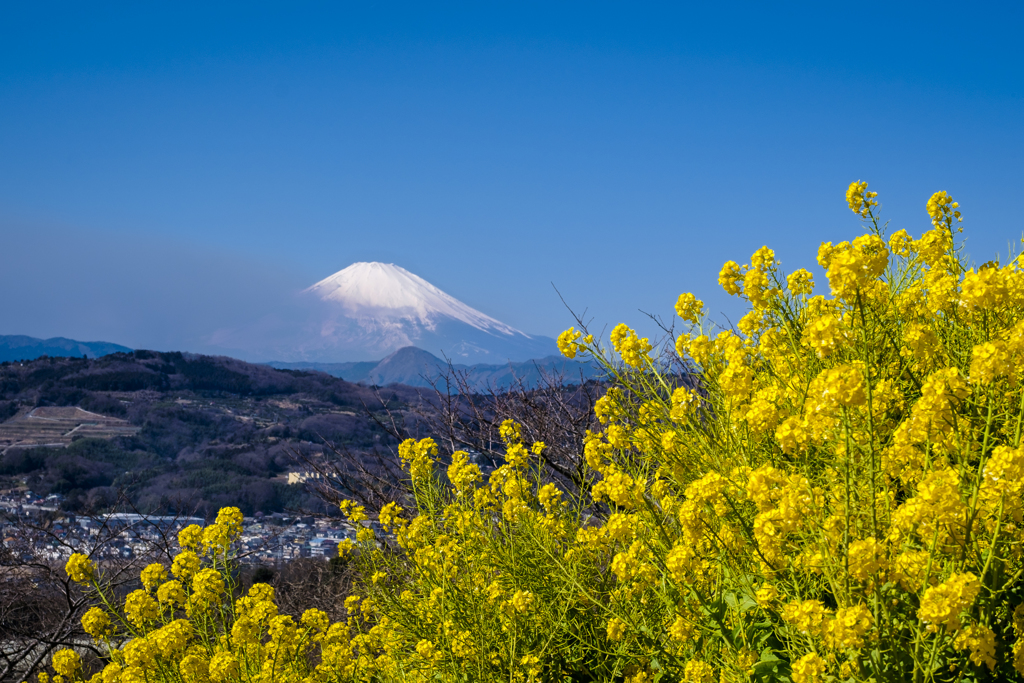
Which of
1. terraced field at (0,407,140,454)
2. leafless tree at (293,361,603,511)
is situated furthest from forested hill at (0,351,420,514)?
leafless tree at (293,361,603,511)

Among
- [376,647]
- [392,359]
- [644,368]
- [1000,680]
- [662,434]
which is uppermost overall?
[392,359]

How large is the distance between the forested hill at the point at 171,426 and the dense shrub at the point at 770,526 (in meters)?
12.1

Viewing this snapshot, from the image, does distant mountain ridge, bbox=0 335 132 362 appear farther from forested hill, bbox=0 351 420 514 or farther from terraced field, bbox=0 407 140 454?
terraced field, bbox=0 407 140 454

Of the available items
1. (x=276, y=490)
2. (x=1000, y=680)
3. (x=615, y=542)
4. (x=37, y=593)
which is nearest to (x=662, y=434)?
(x=615, y=542)

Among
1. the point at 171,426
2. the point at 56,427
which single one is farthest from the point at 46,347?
the point at 171,426

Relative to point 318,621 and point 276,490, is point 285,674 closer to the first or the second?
point 318,621

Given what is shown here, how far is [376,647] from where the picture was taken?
413 centimetres

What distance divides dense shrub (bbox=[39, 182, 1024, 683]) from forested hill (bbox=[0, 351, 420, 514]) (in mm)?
12135

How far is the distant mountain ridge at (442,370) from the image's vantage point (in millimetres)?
7609

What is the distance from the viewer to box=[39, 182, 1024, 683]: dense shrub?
1.71 meters

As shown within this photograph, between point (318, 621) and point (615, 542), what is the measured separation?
6.37 ft

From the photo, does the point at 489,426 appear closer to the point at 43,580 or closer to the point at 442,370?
the point at 442,370

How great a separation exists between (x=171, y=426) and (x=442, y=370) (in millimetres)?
28318

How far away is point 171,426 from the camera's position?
3164cm
